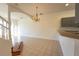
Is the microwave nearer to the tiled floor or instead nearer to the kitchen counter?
the kitchen counter

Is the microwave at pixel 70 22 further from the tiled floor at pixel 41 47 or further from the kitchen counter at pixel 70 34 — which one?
the tiled floor at pixel 41 47

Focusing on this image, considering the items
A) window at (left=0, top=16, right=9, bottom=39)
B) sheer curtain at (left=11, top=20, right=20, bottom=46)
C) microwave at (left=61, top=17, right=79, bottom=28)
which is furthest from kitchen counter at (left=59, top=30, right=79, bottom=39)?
window at (left=0, top=16, right=9, bottom=39)

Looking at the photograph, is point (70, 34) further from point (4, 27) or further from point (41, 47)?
point (4, 27)

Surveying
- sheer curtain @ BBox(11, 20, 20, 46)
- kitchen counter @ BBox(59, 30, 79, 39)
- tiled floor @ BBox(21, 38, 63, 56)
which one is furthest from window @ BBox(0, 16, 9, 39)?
kitchen counter @ BBox(59, 30, 79, 39)

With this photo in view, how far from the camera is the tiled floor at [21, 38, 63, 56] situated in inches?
49.4

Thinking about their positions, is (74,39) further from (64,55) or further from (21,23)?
(21,23)

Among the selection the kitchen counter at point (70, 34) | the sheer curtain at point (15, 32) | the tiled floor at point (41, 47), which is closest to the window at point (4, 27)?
the sheer curtain at point (15, 32)

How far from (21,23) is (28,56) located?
36cm

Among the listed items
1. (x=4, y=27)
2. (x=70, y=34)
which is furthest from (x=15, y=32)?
(x=70, y=34)

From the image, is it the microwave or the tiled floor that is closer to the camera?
the tiled floor

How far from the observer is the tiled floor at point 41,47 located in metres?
1.26

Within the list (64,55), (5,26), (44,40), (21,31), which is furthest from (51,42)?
(5,26)

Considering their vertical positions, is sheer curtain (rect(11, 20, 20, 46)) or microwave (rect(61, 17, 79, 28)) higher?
microwave (rect(61, 17, 79, 28))

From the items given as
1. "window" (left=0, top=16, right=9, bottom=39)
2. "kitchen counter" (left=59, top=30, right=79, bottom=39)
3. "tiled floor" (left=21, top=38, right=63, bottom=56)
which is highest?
"window" (left=0, top=16, right=9, bottom=39)
